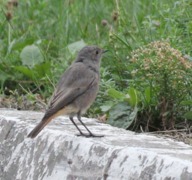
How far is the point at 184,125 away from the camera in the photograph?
6469 millimetres

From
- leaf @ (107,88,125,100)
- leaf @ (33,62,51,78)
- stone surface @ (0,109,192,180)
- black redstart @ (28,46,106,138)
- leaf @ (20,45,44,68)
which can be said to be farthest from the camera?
leaf @ (20,45,44,68)

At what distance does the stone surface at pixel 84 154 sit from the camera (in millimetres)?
4617

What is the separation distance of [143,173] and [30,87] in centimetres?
360

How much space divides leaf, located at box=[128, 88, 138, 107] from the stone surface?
0.40m

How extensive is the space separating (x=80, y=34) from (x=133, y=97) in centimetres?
266

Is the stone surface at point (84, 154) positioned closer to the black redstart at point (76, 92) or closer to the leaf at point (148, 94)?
the black redstart at point (76, 92)

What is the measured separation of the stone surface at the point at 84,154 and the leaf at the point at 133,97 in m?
0.40

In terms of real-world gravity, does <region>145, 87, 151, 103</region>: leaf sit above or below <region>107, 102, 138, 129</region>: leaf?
above

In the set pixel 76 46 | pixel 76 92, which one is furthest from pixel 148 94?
pixel 76 46

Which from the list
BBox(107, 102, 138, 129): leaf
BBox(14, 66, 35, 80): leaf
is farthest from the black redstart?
BBox(14, 66, 35, 80): leaf

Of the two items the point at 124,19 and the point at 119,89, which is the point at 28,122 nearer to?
the point at 119,89

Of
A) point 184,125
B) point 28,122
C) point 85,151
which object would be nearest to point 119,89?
point 184,125

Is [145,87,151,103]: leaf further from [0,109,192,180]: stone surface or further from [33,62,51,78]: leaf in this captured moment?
[33,62,51,78]: leaf

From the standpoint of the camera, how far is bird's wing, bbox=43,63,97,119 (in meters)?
5.86
